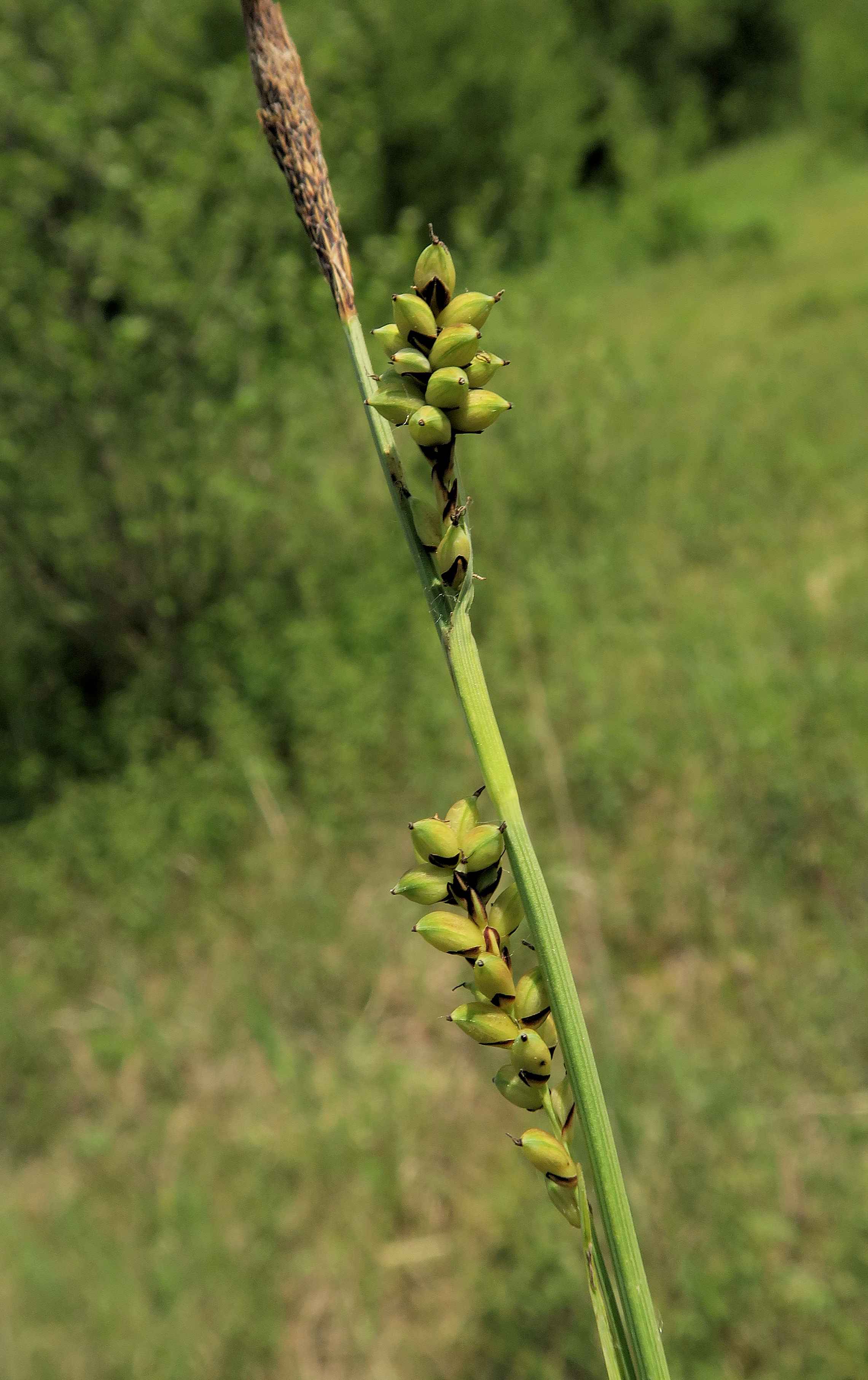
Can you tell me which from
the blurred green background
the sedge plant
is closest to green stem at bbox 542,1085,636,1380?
the sedge plant

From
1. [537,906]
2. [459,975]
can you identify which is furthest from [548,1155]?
[459,975]

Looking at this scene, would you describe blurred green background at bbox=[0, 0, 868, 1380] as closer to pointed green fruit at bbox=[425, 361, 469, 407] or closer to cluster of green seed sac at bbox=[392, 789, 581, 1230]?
cluster of green seed sac at bbox=[392, 789, 581, 1230]

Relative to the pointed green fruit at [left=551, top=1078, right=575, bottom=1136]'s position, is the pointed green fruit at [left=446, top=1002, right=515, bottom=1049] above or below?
above

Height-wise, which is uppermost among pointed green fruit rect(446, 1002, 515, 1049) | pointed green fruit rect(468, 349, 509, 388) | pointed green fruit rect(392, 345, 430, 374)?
pointed green fruit rect(392, 345, 430, 374)

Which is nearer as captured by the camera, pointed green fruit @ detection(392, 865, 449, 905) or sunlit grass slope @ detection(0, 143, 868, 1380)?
pointed green fruit @ detection(392, 865, 449, 905)

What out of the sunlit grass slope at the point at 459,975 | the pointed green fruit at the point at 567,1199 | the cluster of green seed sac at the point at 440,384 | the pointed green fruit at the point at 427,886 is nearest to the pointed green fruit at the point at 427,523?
the cluster of green seed sac at the point at 440,384

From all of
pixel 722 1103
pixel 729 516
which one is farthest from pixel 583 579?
pixel 722 1103

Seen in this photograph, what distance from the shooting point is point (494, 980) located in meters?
0.39

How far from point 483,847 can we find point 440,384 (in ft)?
0.52

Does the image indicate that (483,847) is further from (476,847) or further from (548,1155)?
(548,1155)

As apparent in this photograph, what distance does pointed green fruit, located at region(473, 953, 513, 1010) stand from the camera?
38 centimetres

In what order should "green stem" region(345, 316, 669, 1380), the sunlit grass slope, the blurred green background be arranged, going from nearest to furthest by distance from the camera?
"green stem" region(345, 316, 669, 1380) → the sunlit grass slope → the blurred green background

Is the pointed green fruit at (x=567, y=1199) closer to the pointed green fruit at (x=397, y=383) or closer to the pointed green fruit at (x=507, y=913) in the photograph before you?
the pointed green fruit at (x=507, y=913)

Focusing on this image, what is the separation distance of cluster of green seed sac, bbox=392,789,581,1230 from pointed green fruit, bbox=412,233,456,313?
178 millimetres
